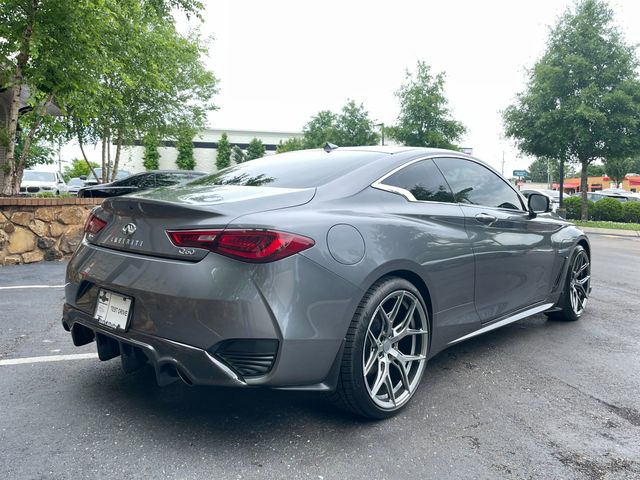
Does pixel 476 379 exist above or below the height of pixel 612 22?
below

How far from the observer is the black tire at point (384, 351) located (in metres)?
2.55

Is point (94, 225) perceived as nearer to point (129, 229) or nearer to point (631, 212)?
point (129, 229)

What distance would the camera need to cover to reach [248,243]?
2314 millimetres

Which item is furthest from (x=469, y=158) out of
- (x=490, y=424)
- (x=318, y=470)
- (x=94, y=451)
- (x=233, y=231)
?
(x=94, y=451)

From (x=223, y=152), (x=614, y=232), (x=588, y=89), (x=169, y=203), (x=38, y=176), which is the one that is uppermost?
(x=223, y=152)

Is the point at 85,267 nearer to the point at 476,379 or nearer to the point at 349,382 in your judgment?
the point at 349,382

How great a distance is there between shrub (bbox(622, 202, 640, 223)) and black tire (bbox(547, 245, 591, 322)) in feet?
61.4

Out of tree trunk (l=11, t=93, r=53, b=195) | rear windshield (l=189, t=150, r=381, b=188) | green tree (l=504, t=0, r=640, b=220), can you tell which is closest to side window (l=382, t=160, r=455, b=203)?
rear windshield (l=189, t=150, r=381, b=188)

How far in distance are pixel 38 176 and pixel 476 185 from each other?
24.4 meters

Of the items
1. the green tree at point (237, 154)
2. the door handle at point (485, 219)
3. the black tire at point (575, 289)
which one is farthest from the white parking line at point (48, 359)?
the green tree at point (237, 154)

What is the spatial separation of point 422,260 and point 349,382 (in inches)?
33.0

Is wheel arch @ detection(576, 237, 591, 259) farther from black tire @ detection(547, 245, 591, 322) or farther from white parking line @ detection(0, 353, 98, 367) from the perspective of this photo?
white parking line @ detection(0, 353, 98, 367)

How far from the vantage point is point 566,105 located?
67.8 feet

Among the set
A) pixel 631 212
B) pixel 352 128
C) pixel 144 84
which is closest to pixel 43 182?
pixel 144 84
